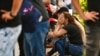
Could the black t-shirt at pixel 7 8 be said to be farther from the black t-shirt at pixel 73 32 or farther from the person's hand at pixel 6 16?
the black t-shirt at pixel 73 32

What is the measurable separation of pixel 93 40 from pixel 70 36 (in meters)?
2.40

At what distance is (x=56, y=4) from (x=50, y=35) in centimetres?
286

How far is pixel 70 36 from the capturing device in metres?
6.41

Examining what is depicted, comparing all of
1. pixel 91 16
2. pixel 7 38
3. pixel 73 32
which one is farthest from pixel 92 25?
pixel 73 32

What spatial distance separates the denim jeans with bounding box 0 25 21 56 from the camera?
153 inches

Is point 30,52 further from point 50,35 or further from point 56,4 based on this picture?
point 56,4

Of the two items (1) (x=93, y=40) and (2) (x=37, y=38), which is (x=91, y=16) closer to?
(1) (x=93, y=40)

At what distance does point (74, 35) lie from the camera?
6.39 m

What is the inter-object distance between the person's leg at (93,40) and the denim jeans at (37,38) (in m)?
0.91

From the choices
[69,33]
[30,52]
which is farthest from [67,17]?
[30,52]

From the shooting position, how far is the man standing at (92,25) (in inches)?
156

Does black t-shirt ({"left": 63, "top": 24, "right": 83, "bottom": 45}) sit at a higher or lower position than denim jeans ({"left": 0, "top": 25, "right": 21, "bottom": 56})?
lower

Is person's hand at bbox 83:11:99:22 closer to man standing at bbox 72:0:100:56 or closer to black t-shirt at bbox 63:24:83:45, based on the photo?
man standing at bbox 72:0:100:56

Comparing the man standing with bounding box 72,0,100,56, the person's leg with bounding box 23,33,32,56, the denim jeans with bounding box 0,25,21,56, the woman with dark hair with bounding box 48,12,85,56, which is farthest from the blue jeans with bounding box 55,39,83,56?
the denim jeans with bounding box 0,25,21,56
